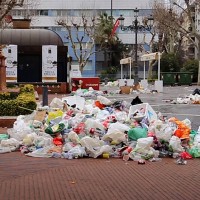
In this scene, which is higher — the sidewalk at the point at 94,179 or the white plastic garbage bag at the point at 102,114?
the white plastic garbage bag at the point at 102,114

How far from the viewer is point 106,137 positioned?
10.7 m

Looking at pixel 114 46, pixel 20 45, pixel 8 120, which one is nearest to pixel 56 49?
pixel 20 45

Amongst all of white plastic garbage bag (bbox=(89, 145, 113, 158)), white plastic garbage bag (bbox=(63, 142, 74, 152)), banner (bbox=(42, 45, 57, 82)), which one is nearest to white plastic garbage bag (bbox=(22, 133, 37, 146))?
white plastic garbage bag (bbox=(63, 142, 74, 152))

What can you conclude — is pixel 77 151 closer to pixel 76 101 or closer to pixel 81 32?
pixel 76 101

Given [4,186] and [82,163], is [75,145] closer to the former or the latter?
[82,163]

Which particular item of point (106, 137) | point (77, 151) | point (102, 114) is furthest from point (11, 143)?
point (102, 114)

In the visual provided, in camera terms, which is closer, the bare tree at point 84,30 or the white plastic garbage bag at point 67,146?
the white plastic garbage bag at point 67,146

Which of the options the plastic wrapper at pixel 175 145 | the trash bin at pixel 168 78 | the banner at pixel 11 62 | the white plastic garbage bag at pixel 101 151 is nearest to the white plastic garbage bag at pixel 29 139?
the white plastic garbage bag at pixel 101 151

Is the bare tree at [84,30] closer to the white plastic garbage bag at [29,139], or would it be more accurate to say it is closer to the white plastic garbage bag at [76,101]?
the white plastic garbage bag at [76,101]

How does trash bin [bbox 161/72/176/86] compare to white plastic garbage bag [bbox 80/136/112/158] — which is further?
trash bin [bbox 161/72/176/86]

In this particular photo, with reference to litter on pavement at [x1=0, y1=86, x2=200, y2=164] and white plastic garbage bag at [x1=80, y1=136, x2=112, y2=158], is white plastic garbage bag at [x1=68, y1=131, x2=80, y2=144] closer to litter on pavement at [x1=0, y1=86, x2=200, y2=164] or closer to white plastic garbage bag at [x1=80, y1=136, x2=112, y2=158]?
litter on pavement at [x1=0, y1=86, x2=200, y2=164]

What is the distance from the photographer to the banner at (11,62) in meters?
34.9

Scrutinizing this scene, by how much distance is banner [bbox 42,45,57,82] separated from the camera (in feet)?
114

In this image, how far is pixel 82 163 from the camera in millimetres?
9586
